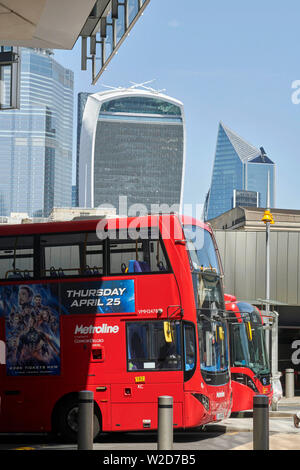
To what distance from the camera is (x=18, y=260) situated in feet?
51.6

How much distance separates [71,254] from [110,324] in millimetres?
1586

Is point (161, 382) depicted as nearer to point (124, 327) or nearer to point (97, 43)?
point (124, 327)

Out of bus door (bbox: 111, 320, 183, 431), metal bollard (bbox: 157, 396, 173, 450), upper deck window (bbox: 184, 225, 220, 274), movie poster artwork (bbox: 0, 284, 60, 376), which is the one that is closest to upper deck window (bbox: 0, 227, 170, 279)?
movie poster artwork (bbox: 0, 284, 60, 376)

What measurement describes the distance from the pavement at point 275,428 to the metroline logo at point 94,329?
10.6 ft

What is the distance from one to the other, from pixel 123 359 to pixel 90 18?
6555 millimetres

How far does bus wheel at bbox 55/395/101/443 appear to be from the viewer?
605 inches

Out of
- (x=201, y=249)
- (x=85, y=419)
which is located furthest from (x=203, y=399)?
(x=85, y=419)

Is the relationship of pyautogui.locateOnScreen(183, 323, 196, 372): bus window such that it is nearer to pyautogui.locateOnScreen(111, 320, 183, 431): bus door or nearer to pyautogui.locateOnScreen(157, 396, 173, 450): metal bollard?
pyautogui.locateOnScreen(111, 320, 183, 431): bus door

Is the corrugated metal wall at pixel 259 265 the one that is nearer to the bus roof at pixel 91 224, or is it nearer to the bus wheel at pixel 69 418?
the bus roof at pixel 91 224

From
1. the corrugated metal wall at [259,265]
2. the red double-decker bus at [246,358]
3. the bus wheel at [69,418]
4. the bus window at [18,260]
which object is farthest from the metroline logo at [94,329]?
the corrugated metal wall at [259,265]

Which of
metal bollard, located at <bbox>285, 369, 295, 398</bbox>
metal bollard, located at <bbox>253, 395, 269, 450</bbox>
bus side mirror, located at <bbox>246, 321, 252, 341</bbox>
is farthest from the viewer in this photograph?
metal bollard, located at <bbox>285, 369, 295, 398</bbox>

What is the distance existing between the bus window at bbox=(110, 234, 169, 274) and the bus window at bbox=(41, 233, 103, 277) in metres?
0.30

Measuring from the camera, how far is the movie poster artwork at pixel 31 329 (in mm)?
15656

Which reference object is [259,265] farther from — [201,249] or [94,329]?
[94,329]
